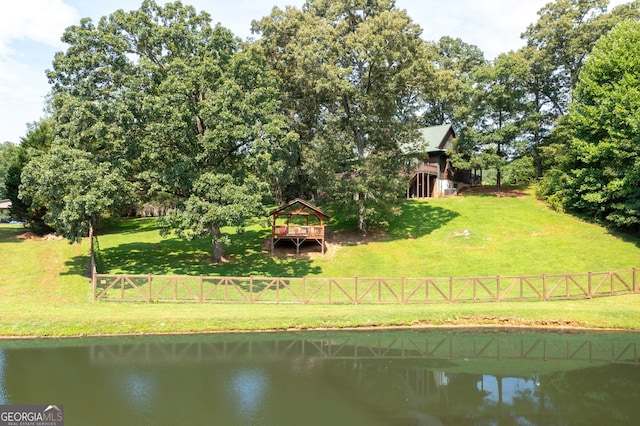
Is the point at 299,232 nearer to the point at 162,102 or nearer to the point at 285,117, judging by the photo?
the point at 285,117

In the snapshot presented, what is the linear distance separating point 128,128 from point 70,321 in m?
13.9

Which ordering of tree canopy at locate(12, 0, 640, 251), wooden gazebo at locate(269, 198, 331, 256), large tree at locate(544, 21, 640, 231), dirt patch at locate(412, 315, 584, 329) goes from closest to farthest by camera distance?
dirt patch at locate(412, 315, 584, 329)
tree canopy at locate(12, 0, 640, 251)
wooden gazebo at locate(269, 198, 331, 256)
large tree at locate(544, 21, 640, 231)

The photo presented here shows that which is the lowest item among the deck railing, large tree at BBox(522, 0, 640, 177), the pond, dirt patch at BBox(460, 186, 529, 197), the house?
the pond

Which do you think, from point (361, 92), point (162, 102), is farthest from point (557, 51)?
point (162, 102)

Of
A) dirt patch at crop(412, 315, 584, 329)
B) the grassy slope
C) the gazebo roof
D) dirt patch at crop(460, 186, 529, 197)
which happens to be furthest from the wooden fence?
dirt patch at crop(460, 186, 529, 197)

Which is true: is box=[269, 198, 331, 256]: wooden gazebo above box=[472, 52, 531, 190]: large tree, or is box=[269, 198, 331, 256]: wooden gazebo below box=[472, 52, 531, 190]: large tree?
below

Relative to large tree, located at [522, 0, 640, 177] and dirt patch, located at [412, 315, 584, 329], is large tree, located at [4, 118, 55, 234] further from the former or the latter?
large tree, located at [522, 0, 640, 177]

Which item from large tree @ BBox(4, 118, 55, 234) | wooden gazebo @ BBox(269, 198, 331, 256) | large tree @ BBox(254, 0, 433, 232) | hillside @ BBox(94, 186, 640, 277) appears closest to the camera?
hillside @ BBox(94, 186, 640, 277)

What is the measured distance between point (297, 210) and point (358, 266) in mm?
7706

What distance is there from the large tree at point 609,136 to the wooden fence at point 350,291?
12139 millimetres

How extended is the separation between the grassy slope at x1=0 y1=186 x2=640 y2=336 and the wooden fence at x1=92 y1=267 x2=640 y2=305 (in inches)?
45.1

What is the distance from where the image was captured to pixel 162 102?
86.4 feet

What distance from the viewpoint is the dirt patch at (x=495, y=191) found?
50.5m

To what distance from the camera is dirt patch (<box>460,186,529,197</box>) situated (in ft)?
166
